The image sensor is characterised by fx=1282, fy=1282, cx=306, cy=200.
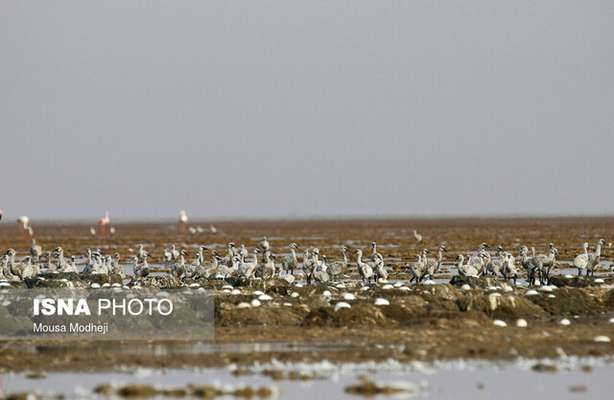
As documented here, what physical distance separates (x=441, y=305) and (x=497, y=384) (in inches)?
328

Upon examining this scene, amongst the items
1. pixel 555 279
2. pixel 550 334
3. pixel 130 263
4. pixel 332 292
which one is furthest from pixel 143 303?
pixel 130 263

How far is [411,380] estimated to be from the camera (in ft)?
57.2

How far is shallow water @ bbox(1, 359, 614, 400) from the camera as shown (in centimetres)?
1666

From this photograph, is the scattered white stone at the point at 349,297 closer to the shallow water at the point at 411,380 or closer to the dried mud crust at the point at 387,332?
the dried mud crust at the point at 387,332

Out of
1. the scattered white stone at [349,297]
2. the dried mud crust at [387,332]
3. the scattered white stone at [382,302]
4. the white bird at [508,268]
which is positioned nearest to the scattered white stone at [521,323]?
the dried mud crust at [387,332]

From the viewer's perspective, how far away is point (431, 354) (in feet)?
64.2

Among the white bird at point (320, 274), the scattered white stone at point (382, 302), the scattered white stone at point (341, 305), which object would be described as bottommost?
the scattered white stone at point (341, 305)

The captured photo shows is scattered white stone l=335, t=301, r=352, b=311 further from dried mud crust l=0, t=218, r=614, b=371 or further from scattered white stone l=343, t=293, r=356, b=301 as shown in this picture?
scattered white stone l=343, t=293, r=356, b=301

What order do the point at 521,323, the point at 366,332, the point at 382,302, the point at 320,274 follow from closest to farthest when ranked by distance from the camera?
the point at 366,332 → the point at 521,323 → the point at 382,302 → the point at 320,274

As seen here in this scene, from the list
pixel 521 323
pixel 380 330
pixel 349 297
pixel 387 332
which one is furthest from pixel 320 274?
pixel 387 332

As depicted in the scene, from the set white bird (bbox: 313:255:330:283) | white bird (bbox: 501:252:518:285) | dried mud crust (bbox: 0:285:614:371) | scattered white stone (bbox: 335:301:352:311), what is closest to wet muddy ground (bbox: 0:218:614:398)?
dried mud crust (bbox: 0:285:614:371)

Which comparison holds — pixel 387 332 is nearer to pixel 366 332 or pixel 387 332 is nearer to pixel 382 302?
pixel 366 332

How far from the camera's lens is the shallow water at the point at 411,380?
54.6ft

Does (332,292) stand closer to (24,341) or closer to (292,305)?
(292,305)
